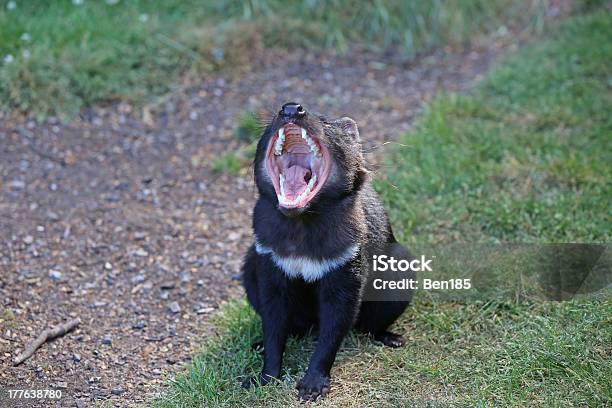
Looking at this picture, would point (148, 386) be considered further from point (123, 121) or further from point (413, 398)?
point (123, 121)

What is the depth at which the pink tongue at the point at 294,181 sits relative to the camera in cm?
354

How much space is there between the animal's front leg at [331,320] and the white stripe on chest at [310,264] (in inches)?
1.6

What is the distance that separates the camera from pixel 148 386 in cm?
380

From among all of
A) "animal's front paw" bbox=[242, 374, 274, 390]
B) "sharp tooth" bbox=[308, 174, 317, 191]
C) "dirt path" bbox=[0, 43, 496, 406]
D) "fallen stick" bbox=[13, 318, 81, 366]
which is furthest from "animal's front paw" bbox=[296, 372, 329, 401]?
"fallen stick" bbox=[13, 318, 81, 366]

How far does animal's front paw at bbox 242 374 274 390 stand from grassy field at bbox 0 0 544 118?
316cm

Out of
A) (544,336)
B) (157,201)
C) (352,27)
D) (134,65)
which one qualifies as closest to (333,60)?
(352,27)

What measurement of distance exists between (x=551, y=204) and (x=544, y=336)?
133 cm

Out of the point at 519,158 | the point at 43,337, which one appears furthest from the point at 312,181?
the point at 519,158

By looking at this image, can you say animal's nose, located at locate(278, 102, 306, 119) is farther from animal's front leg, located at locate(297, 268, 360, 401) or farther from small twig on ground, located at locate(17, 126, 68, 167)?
small twig on ground, located at locate(17, 126, 68, 167)

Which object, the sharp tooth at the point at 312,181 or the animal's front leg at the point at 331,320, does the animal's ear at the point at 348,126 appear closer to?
the sharp tooth at the point at 312,181

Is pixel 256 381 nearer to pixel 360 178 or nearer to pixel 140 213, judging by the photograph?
pixel 360 178

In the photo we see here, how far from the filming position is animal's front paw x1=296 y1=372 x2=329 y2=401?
354cm

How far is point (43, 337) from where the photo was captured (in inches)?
157

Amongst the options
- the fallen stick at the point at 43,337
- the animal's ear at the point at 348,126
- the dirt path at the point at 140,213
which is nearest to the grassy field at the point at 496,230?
the dirt path at the point at 140,213
